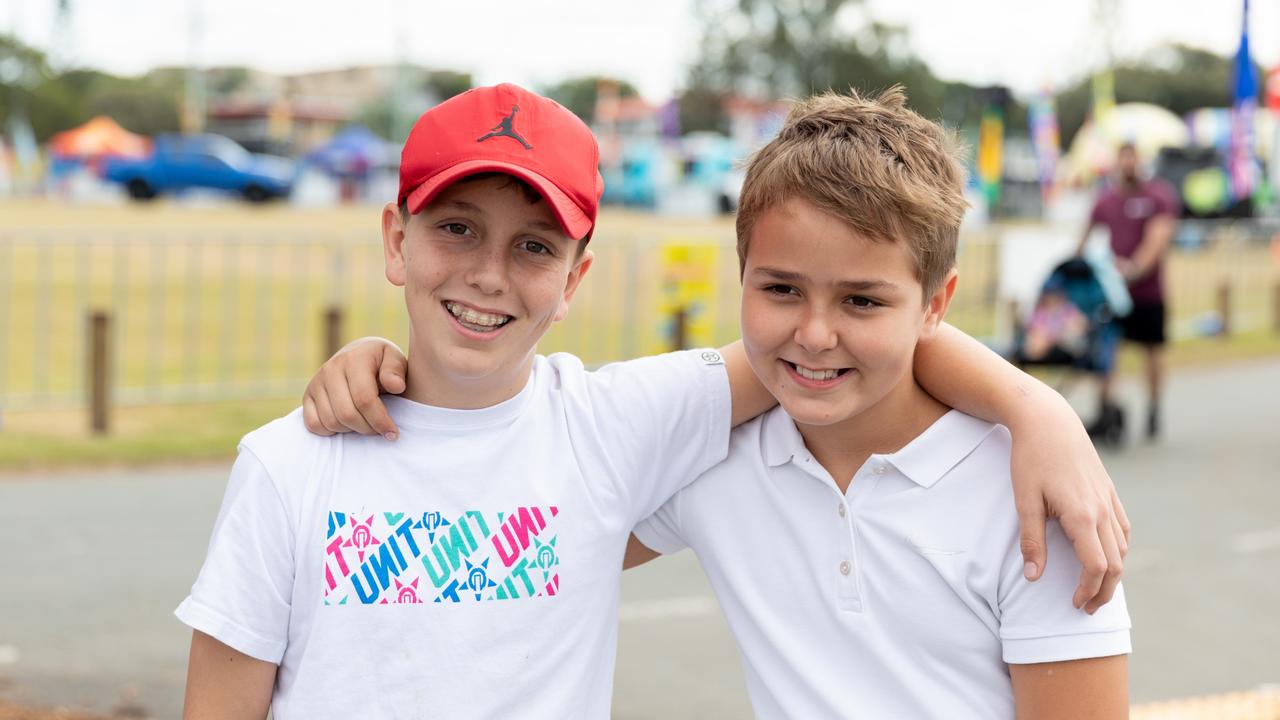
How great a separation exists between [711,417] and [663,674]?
290 cm

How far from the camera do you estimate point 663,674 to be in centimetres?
507

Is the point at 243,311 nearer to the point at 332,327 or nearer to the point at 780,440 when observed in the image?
the point at 332,327

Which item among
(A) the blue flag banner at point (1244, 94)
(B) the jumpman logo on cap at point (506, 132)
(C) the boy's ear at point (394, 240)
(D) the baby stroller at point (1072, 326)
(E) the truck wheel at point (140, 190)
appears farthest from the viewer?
(E) the truck wheel at point (140, 190)

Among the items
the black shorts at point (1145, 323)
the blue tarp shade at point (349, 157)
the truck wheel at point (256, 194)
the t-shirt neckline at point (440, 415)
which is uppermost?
the blue tarp shade at point (349, 157)

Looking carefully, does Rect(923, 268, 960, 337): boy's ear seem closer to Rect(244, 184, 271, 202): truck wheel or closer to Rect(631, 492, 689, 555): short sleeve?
Rect(631, 492, 689, 555): short sleeve

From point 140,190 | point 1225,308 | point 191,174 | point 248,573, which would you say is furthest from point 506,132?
point 140,190

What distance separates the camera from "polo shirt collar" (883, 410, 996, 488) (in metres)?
2.16

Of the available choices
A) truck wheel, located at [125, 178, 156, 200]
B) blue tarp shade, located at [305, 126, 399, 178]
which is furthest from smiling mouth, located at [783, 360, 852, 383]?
blue tarp shade, located at [305, 126, 399, 178]

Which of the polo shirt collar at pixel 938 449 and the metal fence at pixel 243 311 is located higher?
the polo shirt collar at pixel 938 449

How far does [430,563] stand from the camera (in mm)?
2160

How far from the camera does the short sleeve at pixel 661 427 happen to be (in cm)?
234

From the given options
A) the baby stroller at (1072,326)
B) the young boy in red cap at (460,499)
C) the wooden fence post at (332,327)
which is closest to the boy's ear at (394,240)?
the young boy in red cap at (460,499)

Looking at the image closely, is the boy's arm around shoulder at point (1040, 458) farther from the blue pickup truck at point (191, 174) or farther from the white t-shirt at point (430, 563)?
the blue pickup truck at point (191, 174)

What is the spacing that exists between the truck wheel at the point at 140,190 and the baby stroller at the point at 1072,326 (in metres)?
34.2
